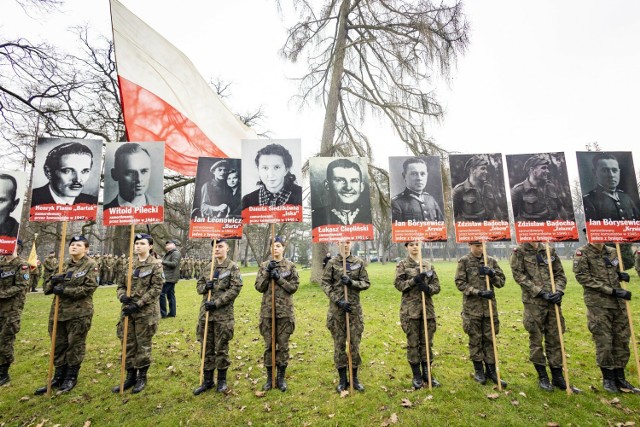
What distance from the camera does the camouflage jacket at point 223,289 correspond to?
17.7 ft

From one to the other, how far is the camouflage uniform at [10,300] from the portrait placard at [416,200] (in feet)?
23.5

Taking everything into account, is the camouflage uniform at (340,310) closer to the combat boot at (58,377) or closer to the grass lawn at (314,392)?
the grass lawn at (314,392)

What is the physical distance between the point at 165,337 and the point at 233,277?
3995 millimetres

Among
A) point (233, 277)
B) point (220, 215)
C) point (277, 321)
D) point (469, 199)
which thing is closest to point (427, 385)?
point (277, 321)

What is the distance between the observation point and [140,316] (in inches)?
212

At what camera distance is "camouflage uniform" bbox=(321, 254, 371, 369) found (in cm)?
524

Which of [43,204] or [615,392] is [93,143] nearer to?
[43,204]

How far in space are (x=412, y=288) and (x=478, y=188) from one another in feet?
7.54

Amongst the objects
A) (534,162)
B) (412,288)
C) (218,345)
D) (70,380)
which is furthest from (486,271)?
(70,380)

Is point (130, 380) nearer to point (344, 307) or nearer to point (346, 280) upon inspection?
point (344, 307)

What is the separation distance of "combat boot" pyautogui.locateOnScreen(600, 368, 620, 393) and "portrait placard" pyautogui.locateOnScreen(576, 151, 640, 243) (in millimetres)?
2186

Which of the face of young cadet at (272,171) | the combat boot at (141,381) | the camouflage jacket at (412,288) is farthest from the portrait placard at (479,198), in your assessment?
the combat boot at (141,381)

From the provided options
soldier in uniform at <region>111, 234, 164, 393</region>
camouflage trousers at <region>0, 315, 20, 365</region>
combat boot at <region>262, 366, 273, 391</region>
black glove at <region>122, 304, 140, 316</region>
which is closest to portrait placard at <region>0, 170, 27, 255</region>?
camouflage trousers at <region>0, 315, 20, 365</region>

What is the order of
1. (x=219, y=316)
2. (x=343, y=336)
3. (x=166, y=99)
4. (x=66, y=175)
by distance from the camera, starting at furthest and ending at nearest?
1. (x=166, y=99)
2. (x=66, y=175)
3. (x=219, y=316)
4. (x=343, y=336)
